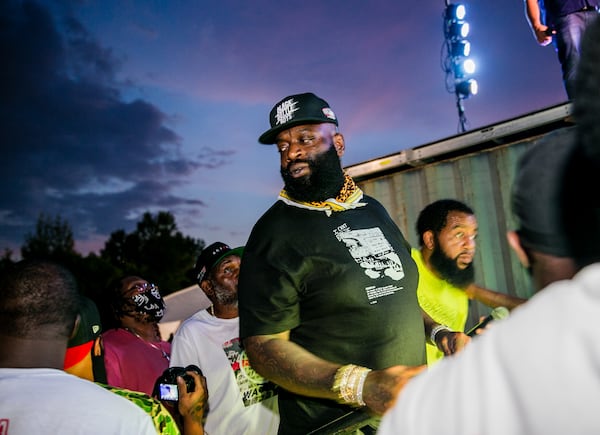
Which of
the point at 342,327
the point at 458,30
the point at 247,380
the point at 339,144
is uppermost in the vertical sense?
the point at 458,30

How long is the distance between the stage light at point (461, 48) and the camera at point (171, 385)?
1281 centimetres

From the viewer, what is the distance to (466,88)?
43.8ft

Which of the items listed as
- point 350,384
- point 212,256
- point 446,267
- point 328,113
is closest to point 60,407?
point 350,384

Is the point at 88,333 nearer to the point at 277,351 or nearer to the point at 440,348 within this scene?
the point at 277,351

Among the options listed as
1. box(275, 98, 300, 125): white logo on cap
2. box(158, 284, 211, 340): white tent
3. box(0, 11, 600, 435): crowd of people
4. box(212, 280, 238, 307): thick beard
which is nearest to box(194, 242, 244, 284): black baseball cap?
box(0, 11, 600, 435): crowd of people

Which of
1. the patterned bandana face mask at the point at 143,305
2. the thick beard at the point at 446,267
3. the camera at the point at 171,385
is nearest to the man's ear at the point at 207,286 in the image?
the patterned bandana face mask at the point at 143,305

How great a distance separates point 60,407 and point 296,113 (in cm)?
160

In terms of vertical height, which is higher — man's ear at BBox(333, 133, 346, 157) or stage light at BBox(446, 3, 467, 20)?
stage light at BBox(446, 3, 467, 20)

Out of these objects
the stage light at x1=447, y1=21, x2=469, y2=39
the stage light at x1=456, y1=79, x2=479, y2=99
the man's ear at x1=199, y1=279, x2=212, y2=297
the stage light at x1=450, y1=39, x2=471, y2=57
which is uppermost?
the stage light at x1=447, y1=21, x2=469, y2=39

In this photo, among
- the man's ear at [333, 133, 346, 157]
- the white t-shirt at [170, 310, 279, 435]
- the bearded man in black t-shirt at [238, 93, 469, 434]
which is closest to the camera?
the bearded man in black t-shirt at [238, 93, 469, 434]

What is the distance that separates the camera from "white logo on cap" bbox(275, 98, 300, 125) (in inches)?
95.7

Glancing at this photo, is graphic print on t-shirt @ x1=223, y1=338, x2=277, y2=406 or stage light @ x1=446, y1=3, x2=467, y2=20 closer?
graphic print on t-shirt @ x1=223, y1=338, x2=277, y2=406

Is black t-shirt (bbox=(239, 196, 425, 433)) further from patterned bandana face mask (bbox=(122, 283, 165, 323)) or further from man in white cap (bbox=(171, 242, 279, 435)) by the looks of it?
patterned bandana face mask (bbox=(122, 283, 165, 323))

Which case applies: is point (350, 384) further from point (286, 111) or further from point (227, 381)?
point (227, 381)
